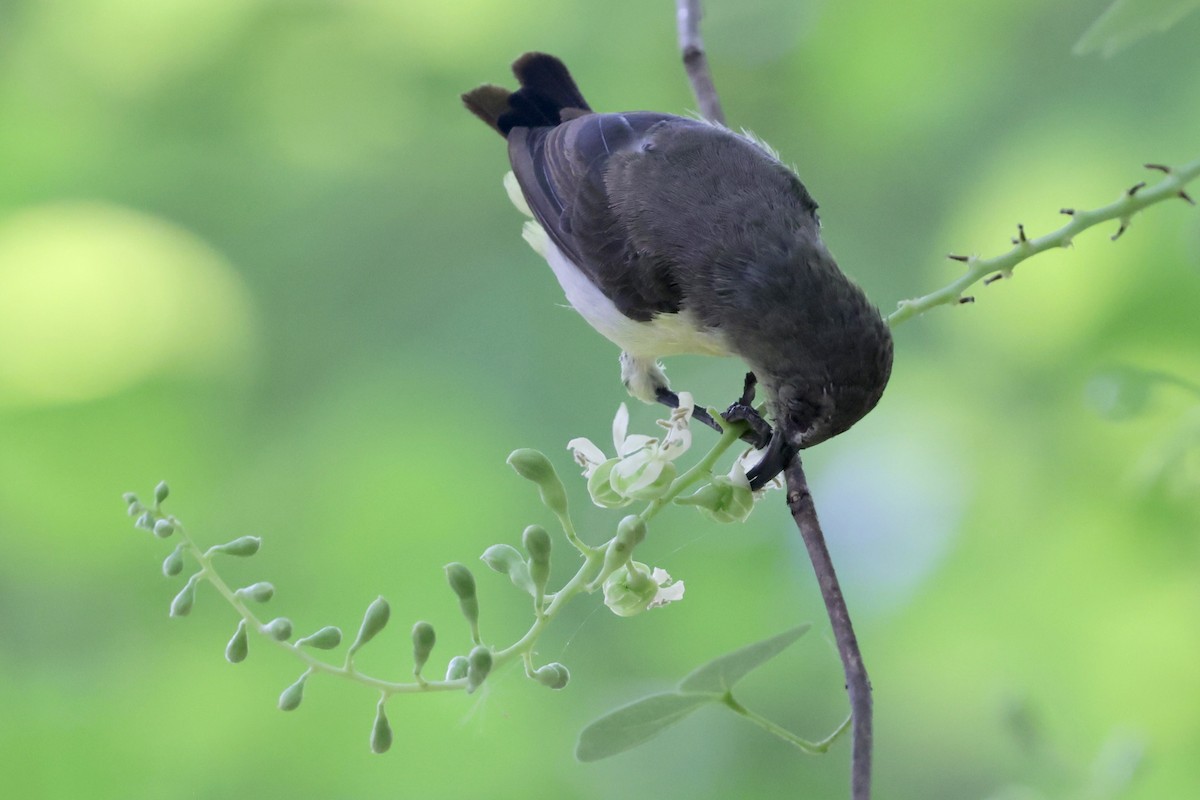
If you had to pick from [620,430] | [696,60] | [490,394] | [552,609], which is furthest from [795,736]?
[490,394]

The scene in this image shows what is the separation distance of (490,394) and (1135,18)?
1.81m

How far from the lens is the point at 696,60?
1242 millimetres

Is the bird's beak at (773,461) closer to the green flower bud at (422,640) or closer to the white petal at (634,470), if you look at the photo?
the white petal at (634,470)

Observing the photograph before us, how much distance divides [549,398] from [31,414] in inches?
42.7

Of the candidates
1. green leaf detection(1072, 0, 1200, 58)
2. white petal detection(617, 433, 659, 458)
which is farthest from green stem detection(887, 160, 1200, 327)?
white petal detection(617, 433, 659, 458)

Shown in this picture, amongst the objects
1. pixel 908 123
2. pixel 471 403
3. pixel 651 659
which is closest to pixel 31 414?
pixel 471 403

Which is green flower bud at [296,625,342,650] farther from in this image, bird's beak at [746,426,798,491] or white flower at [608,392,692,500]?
bird's beak at [746,426,798,491]

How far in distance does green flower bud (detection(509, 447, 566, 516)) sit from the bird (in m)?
0.31

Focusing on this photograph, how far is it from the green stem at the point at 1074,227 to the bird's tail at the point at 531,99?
955mm

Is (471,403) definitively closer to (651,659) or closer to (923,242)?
(651,659)

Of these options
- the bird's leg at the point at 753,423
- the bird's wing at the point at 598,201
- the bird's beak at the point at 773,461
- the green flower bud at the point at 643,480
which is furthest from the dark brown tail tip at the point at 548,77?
the green flower bud at the point at 643,480

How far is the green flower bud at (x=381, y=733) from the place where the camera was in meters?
0.64

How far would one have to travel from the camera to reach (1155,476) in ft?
2.58

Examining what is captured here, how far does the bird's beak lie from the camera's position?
991mm
